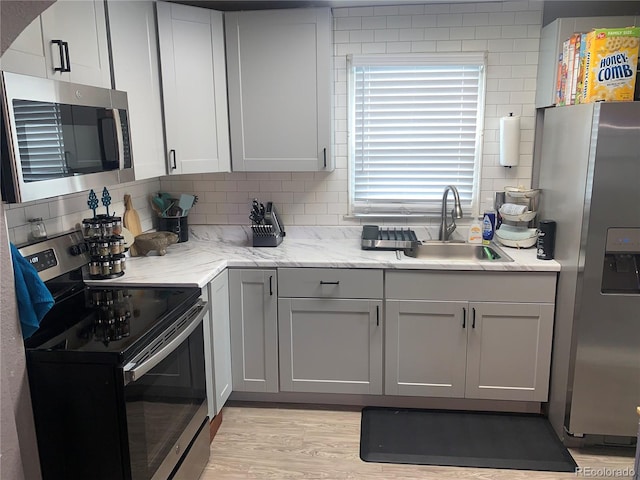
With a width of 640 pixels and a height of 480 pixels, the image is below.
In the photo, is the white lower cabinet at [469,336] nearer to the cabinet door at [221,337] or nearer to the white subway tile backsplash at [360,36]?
the cabinet door at [221,337]

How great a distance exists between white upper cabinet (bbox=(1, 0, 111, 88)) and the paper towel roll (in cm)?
216

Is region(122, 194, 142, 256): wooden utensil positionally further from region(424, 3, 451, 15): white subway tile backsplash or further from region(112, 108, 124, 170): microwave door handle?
region(424, 3, 451, 15): white subway tile backsplash

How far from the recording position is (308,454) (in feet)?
8.67

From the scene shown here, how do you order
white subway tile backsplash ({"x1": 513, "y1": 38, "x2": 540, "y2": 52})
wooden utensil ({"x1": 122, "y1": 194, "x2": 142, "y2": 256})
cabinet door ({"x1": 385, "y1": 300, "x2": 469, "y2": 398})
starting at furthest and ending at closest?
1. white subway tile backsplash ({"x1": 513, "y1": 38, "x2": 540, "y2": 52})
2. wooden utensil ({"x1": 122, "y1": 194, "x2": 142, "y2": 256})
3. cabinet door ({"x1": 385, "y1": 300, "x2": 469, "y2": 398})

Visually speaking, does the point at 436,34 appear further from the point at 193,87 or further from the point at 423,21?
the point at 193,87

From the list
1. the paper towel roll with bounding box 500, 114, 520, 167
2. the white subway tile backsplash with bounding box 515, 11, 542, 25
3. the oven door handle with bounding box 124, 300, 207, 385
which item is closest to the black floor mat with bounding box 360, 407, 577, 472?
the oven door handle with bounding box 124, 300, 207, 385

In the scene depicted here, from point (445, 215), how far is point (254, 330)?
1323 millimetres

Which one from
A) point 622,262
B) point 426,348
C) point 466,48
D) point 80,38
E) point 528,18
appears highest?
point 528,18

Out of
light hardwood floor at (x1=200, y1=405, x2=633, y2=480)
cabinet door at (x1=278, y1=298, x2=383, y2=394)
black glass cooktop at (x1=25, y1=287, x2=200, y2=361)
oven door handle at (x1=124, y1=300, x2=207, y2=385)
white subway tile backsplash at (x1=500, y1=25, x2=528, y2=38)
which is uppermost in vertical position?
white subway tile backsplash at (x1=500, y1=25, x2=528, y2=38)

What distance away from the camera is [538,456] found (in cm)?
257

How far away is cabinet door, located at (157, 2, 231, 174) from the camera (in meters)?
2.73

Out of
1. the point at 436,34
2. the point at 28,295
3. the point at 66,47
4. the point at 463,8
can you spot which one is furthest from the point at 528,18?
the point at 28,295

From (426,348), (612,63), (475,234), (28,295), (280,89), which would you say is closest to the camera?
(28,295)

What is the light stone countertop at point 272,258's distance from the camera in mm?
2562
